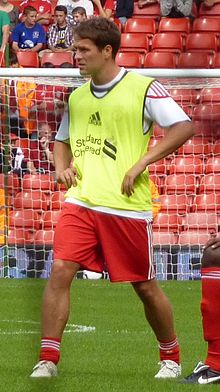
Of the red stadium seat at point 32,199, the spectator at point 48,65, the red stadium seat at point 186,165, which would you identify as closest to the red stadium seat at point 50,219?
the red stadium seat at point 32,199

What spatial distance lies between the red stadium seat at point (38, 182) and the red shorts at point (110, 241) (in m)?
9.03

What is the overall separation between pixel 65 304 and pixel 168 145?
104cm

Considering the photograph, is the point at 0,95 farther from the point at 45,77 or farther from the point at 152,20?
the point at 152,20

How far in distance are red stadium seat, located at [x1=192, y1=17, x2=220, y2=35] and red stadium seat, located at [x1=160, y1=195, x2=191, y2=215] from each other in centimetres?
213

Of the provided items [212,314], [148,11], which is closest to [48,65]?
[148,11]

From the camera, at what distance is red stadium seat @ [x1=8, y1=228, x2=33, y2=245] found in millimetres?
15839

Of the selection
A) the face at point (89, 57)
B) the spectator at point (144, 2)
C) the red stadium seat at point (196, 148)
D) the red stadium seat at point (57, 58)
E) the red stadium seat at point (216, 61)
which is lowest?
the red stadium seat at point (196, 148)

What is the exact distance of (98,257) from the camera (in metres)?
7.21

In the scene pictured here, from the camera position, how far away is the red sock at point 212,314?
22.9 feet

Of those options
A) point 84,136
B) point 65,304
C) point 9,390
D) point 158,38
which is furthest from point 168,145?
point 158,38

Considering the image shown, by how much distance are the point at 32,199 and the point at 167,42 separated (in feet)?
13.3

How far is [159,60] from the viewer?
18312 mm

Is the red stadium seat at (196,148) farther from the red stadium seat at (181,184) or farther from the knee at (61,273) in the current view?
the knee at (61,273)

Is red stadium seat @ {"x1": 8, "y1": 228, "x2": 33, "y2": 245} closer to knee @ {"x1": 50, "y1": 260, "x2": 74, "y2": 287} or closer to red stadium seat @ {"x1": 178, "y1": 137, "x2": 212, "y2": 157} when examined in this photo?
red stadium seat @ {"x1": 178, "y1": 137, "x2": 212, "y2": 157}
